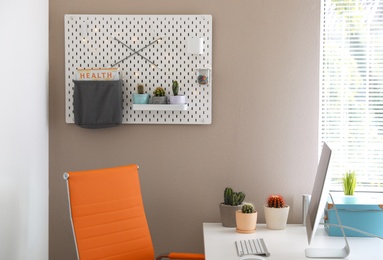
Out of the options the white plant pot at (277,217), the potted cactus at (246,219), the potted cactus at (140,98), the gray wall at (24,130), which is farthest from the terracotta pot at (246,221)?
the gray wall at (24,130)

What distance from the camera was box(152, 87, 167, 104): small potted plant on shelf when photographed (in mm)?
3490

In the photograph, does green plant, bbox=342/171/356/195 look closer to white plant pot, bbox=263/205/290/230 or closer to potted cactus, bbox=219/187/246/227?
white plant pot, bbox=263/205/290/230

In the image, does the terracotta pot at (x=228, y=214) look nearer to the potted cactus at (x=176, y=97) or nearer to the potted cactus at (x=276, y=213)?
the potted cactus at (x=276, y=213)

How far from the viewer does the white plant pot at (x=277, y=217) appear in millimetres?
3389

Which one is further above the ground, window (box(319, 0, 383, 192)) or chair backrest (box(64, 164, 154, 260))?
window (box(319, 0, 383, 192))

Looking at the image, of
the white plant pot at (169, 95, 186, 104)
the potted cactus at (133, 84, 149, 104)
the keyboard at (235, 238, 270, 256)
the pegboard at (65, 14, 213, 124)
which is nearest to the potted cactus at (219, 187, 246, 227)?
the keyboard at (235, 238, 270, 256)

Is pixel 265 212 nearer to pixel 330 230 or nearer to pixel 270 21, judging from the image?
pixel 330 230

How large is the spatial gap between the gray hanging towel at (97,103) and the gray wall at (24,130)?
0.69 ft

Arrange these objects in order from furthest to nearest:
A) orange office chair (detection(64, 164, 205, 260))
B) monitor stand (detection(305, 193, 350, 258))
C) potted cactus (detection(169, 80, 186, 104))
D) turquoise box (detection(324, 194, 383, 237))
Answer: potted cactus (detection(169, 80, 186, 104))
turquoise box (detection(324, 194, 383, 237))
orange office chair (detection(64, 164, 205, 260))
monitor stand (detection(305, 193, 350, 258))

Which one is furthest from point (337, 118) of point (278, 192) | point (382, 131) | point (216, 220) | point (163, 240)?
point (163, 240)

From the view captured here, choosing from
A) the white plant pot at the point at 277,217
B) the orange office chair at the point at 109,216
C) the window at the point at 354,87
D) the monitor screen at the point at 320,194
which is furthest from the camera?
the window at the point at 354,87

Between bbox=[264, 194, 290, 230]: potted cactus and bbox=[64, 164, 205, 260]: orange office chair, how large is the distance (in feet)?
1.69

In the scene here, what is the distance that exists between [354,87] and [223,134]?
829mm

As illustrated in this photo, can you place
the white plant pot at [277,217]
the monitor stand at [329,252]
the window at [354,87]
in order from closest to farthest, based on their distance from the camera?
the monitor stand at [329,252] < the white plant pot at [277,217] < the window at [354,87]
